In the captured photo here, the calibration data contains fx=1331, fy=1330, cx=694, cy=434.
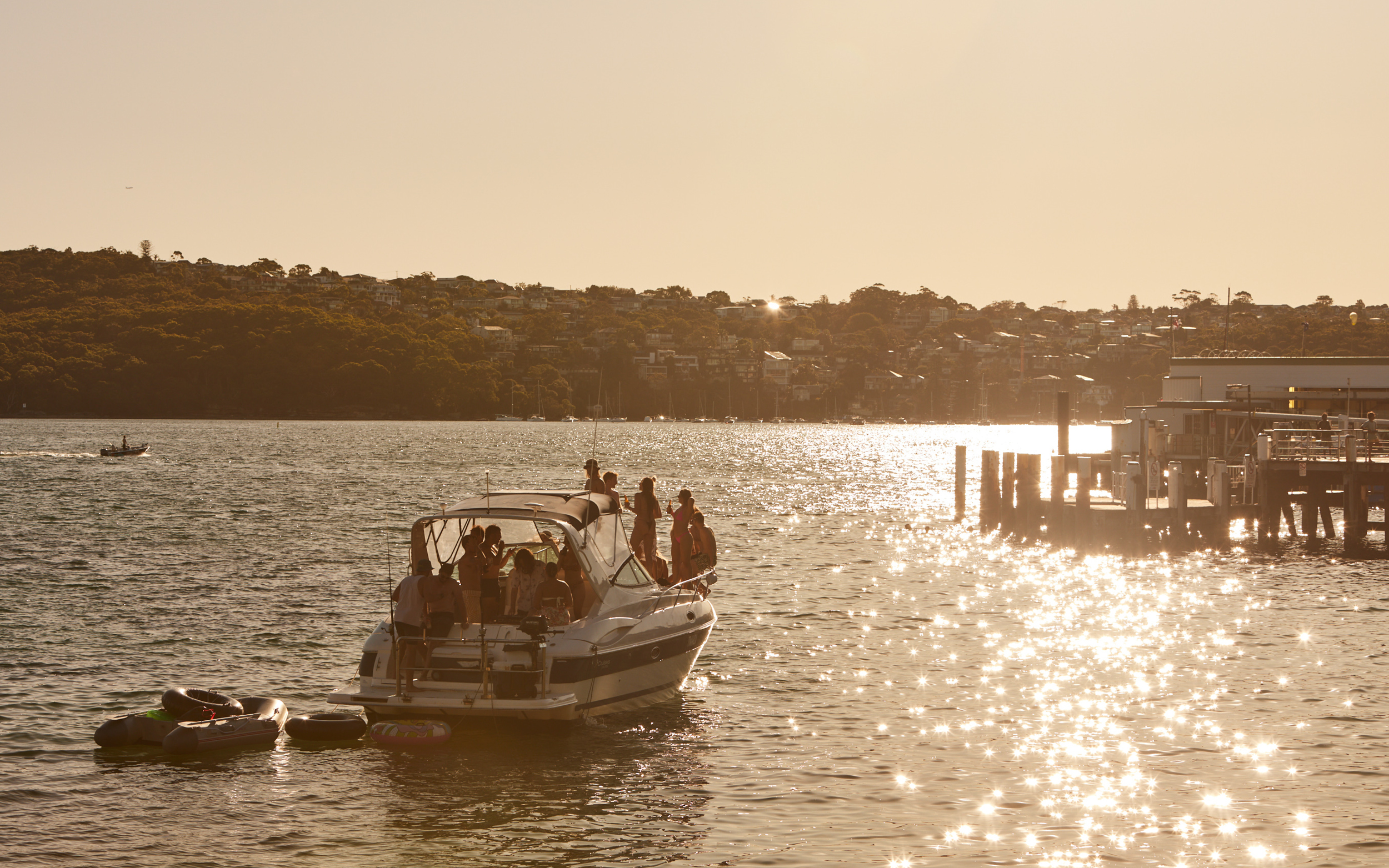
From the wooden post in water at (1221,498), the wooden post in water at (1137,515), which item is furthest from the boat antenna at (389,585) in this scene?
the wooden post in water at (1221,498)

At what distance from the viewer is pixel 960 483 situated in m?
52.5

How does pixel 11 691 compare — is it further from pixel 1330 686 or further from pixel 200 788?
pixel 1330 686

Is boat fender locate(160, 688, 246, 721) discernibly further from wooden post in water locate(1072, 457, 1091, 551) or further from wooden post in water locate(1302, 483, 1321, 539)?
wooden post in water locate(1302, 483, 1321, 539)

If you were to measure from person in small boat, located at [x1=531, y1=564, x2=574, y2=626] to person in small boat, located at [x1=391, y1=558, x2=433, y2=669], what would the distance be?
1.38 metres

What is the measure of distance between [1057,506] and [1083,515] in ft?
5.36

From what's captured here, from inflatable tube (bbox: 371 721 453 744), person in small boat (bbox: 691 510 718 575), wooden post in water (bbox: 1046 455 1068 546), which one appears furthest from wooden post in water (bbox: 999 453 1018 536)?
inflatable tube (bbox: 371 721 453 744)

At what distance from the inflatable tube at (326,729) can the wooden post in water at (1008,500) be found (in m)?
30.5

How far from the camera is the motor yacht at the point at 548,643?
15.9 m

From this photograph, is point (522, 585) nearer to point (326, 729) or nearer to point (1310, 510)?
point (326, 729)

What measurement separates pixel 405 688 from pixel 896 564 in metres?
24.4

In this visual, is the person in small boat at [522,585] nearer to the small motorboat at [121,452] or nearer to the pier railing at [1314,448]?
the pier railing at [1314,448]

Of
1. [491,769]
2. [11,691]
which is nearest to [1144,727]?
[491,769]

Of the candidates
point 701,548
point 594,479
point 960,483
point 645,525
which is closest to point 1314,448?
point 960,483

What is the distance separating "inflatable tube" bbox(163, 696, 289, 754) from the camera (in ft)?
53.4
